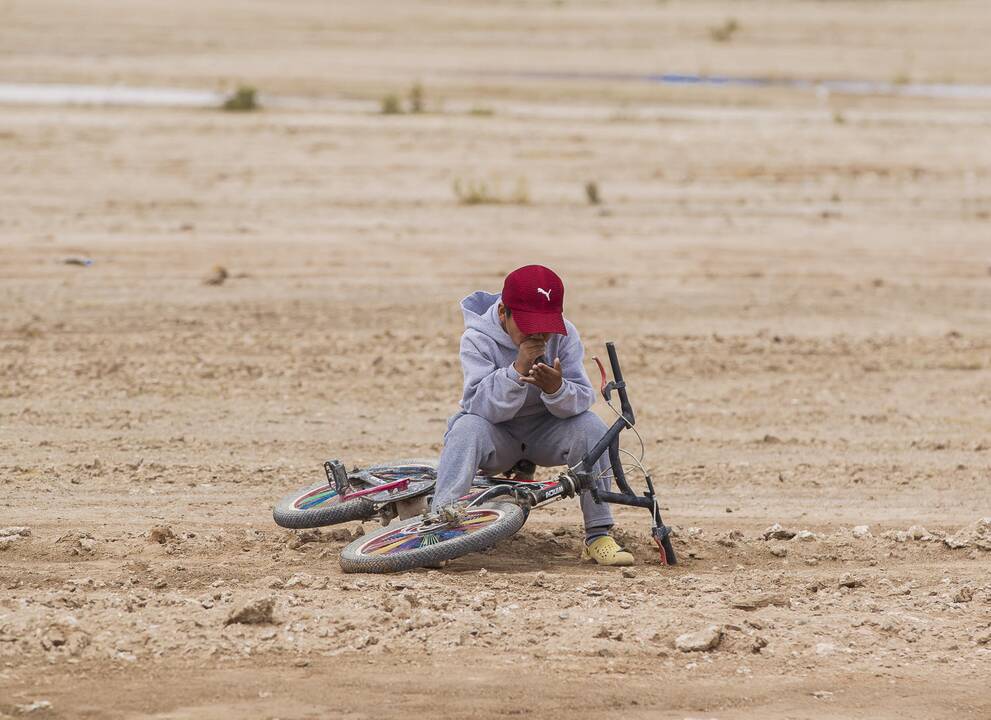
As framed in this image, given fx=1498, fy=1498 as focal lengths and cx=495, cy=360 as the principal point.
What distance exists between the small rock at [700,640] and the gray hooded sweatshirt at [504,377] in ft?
3.76

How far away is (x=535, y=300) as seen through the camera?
589cm

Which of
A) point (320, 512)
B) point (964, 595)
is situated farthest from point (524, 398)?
point (964, 595)

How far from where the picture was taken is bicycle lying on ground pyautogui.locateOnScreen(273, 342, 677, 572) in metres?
5.99

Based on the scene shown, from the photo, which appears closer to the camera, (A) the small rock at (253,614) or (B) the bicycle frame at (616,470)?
(A) the small rock at (253,614)

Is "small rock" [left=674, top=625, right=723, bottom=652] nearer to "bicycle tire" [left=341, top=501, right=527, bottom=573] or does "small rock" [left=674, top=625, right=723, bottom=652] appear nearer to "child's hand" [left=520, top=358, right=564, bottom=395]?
"bicycle tire" [left=341, top=501, right=527, bottom=573]

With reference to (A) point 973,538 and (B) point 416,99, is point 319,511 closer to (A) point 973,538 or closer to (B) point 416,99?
(A) point 973,538

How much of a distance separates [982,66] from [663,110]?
1394cm

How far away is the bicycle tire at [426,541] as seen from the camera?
234 inches

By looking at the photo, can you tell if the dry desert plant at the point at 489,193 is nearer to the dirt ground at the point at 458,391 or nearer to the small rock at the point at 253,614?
the dirt ground at the point at 458,391

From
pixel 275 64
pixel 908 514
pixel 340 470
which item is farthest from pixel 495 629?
pixel 275 64

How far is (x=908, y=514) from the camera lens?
24.3 ft

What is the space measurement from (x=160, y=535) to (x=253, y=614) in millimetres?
1210

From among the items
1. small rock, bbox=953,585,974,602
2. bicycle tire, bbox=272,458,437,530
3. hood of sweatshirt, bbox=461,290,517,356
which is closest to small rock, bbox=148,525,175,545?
bicycle tire, bbox=272,458,437,530

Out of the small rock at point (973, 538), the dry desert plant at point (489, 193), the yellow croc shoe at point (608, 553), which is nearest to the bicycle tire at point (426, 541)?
the yellow croc shoe at point (608, 553)
